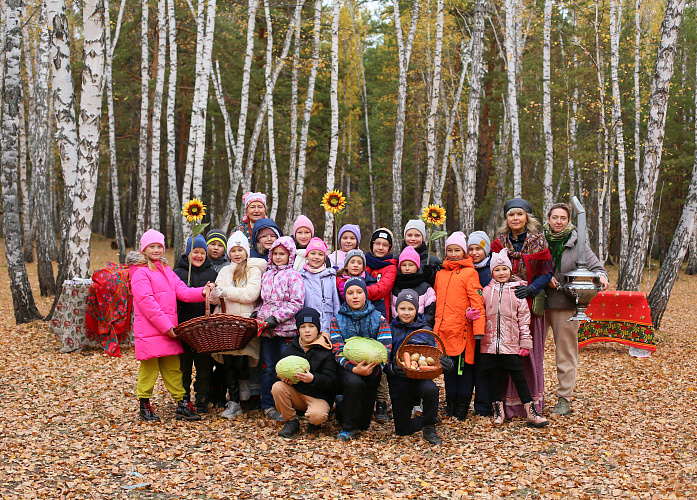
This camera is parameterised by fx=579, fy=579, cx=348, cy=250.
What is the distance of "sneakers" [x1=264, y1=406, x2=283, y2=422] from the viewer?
5.59 meters

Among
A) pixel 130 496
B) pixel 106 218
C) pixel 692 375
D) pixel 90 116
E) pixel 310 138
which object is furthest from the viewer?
pixel 106 218

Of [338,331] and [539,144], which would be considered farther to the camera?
[539,144]

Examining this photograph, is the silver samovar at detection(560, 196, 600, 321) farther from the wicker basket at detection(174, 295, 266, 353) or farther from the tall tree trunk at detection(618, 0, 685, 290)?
the tall tree trunk at detection(618, 0, 685, 290)

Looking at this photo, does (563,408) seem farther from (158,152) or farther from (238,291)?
(158,152)

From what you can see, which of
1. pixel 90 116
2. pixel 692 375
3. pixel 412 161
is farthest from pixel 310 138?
pixel 692 375

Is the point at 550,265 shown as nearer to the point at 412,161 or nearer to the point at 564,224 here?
the point at 564,224

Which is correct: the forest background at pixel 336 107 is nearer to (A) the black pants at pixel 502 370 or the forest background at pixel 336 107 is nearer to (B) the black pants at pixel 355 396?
(B) the black pants at pixel 355 396

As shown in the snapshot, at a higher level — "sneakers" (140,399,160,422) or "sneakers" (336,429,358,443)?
"sneakers" (140,399,160,422)

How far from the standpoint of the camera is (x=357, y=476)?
14.3ft

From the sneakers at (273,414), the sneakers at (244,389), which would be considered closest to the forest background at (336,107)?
the sneakers at (244,389)

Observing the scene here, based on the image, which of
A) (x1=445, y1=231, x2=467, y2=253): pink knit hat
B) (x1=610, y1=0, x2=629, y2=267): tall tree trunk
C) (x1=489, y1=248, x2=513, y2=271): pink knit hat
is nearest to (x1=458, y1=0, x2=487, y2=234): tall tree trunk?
(x1=610, y1=0, x2=629, y2=267): tall tree trunk

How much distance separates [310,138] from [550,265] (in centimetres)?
2030

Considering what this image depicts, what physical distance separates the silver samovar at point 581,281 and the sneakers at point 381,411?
6.58ft

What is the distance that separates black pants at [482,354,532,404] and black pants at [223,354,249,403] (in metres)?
2.39
